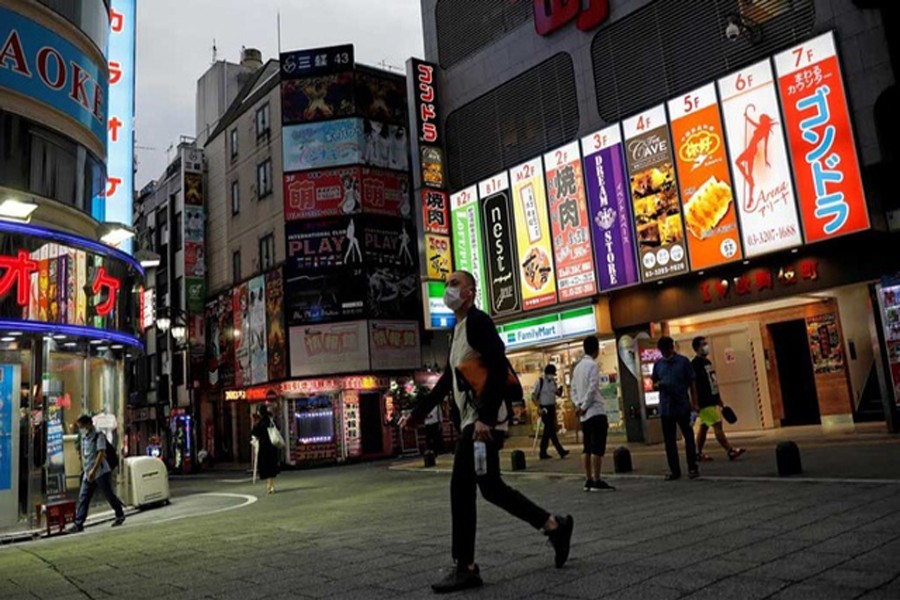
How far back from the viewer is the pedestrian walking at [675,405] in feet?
30.1

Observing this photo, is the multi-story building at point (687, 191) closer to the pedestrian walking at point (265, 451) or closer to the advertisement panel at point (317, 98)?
the advertisement panel at point (317, 98)

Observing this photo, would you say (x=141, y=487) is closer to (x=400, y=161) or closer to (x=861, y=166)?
(x=861, y=166)

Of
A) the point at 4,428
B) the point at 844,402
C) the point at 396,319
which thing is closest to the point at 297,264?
the point at 396,319

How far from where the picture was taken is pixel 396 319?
28.2 m

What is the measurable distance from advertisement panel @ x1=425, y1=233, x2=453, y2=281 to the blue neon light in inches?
359

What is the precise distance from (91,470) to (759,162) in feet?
43.9

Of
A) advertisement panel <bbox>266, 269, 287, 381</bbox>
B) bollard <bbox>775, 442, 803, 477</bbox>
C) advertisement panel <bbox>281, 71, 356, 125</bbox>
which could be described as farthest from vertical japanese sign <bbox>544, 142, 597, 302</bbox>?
advertisement panel <bbox>266, 269, 287, 381</bbox>

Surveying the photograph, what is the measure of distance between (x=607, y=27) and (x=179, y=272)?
86.4 feet

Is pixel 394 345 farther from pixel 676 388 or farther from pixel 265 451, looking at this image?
pixel 676 388

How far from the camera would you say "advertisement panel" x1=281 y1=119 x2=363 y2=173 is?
28.3 m

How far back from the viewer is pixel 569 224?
18453mm

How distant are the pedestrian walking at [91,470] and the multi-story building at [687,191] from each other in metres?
11.5

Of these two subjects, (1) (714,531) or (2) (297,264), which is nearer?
(1) (714,531)

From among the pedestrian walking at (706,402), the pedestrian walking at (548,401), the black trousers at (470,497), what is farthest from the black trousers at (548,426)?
the black trousers at (470,497)
